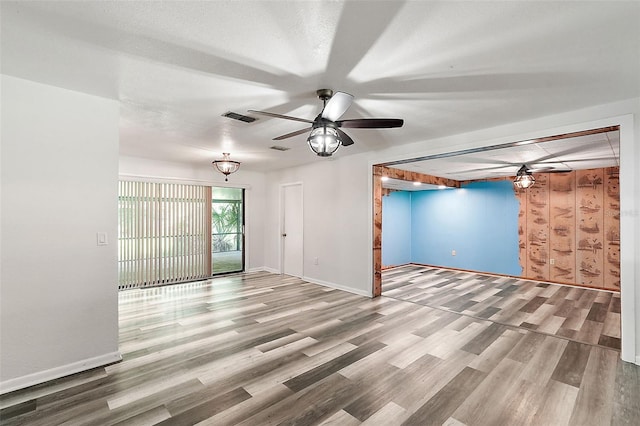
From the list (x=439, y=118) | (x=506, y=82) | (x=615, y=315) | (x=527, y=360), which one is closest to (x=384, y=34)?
(x=506, y=82)

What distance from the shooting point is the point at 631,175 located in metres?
2.82

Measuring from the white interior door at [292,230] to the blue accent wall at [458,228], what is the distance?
2.43 meters

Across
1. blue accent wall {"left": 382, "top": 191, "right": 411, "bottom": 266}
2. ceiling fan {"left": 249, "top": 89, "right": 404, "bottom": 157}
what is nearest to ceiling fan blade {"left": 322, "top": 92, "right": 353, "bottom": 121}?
ceiling fan {"left": 249, "top": 89, "right": 404, "bottom": 157}

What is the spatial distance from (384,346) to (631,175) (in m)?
2.97

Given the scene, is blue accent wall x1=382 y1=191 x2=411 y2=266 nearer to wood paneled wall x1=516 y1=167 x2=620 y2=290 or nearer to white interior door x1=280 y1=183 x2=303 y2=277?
white interior door x1=280 y1=183 x2=303 y2=277

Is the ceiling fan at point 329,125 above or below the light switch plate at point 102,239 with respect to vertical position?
above

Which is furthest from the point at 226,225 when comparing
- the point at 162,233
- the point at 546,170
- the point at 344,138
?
the point at 546,170

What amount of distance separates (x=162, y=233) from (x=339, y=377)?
517 cm

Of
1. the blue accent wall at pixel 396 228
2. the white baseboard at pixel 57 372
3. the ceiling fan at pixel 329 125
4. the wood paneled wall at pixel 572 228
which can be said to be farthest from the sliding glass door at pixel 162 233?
the wood paneled wall at pixel 572 228

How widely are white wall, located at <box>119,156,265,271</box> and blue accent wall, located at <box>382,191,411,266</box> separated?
3.33 meters

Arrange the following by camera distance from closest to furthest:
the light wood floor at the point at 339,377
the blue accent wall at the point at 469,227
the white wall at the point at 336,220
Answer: the light wood floor at the point at 339,377 < the white wall at the point at 336,220 < the blue accent wall at the point at 469,227

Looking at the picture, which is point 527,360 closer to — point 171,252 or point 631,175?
point 631,175

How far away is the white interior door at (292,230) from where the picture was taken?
268 inches

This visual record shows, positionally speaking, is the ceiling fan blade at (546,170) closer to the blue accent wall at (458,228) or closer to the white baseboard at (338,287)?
the blue accent wall at (458,228)
